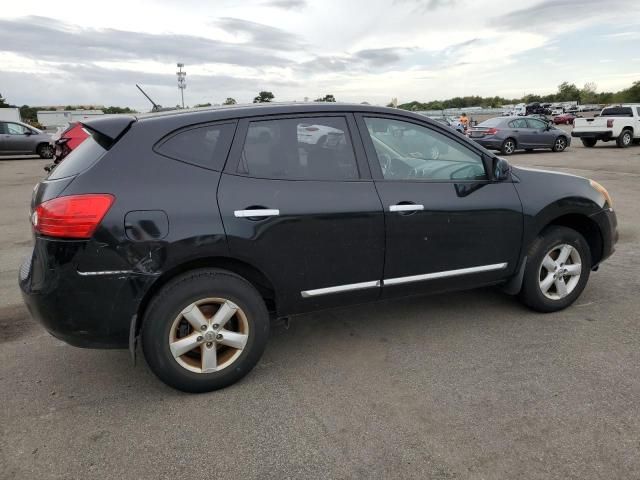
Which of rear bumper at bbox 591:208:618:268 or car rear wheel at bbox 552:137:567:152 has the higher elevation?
rear bumper at bbox 591:208:618:268

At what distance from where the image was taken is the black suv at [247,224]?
276 cm

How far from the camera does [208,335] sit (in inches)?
117

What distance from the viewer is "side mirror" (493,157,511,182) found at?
373 centimetres

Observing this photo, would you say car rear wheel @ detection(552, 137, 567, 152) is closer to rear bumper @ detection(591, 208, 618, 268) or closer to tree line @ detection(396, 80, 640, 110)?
rear bumper @ detection(591, 208, 618, 268)

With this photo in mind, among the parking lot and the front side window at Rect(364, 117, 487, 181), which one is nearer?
the parking lot

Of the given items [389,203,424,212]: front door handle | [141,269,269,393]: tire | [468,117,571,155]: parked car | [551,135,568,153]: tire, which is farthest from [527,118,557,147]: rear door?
[141,269,269,393]: tire

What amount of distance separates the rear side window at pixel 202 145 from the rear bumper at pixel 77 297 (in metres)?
0.71

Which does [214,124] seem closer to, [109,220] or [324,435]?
[109,220]

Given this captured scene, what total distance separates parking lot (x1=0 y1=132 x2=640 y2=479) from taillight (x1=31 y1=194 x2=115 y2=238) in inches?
41.1

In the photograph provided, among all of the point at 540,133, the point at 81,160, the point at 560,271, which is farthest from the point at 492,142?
the point at 81,160

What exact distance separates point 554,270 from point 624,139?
2112 cm

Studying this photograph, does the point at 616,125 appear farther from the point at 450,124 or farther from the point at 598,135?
the point at 450,124

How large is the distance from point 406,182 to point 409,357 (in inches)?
47.1

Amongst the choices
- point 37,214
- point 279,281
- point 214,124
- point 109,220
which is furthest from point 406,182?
point 37,214
